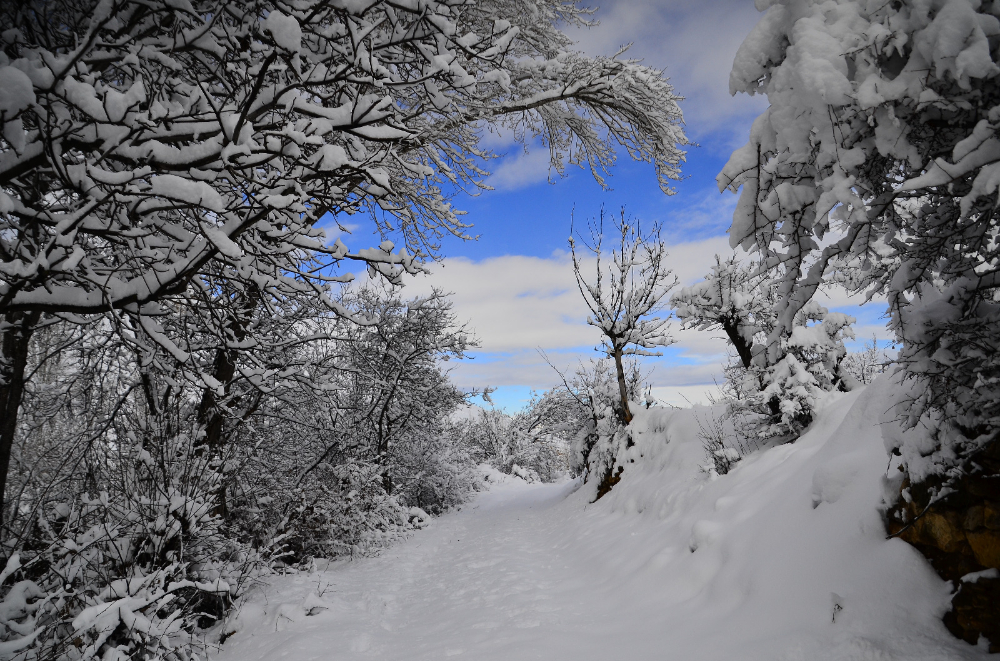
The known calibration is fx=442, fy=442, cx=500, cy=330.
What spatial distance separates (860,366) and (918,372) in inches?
495

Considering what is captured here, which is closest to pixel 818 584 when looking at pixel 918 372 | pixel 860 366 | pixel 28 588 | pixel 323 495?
pixel 918 372

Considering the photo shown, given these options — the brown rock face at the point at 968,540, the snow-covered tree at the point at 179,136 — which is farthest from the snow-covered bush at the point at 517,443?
the brown rock face at the point at 968,540

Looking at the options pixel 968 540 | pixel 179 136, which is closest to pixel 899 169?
pixel 968 540

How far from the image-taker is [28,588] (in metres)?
2.69

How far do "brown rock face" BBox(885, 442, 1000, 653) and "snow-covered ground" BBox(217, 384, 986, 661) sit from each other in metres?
0.09

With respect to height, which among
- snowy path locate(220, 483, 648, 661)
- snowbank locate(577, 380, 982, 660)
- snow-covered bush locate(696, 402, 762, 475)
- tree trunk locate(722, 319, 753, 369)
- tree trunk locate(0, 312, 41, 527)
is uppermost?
tree trunk locate(722, 319, 753, 369)

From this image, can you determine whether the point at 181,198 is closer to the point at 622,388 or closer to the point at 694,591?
the point at 694,591

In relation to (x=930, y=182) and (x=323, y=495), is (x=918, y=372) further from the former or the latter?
(x=323, y=495)

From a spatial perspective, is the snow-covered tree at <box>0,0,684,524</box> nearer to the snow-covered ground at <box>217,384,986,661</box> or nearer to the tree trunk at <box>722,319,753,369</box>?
the snow-covered ground at <box>217,384,986,661</box>

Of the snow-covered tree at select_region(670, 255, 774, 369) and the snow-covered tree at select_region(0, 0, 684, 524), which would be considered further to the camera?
the snow-covered tree at select_region(670, 255, 774, 369)

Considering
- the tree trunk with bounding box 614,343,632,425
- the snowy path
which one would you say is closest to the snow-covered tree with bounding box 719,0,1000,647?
the snowy path

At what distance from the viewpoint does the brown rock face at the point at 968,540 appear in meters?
2.00

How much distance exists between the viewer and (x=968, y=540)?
7.07 ft

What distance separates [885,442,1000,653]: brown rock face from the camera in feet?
6.57
